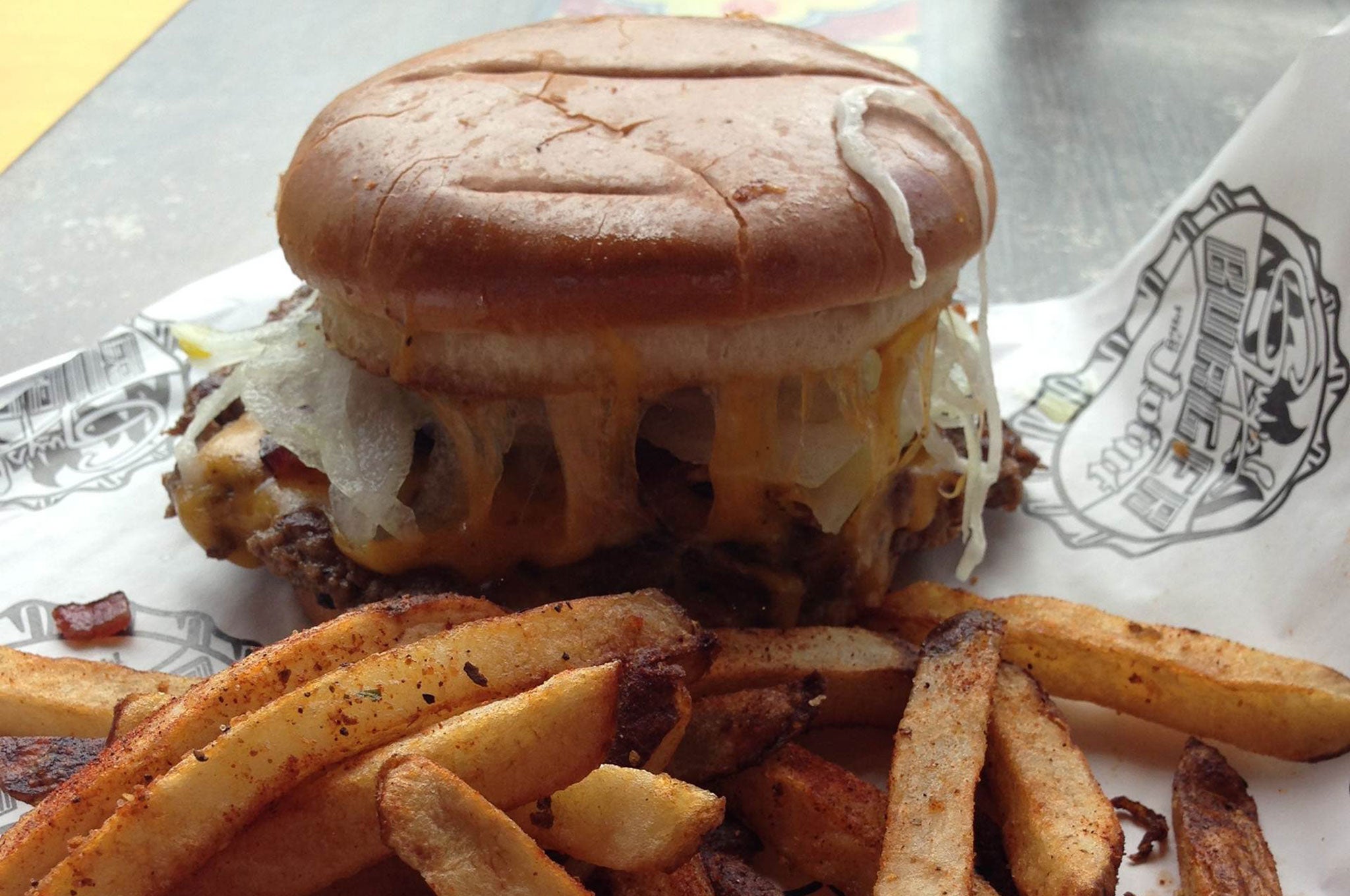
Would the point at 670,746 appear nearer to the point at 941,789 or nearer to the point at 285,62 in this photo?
the point at 941,789

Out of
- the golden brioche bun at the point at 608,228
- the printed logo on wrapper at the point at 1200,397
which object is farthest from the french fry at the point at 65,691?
the printed logo on wrapper at the point at 1200,397

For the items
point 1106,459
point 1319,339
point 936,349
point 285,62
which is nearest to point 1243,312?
point 1319,339

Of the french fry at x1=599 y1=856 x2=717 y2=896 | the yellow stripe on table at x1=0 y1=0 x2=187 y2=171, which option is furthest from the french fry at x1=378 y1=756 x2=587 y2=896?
the yellow stripe on table at x1=0 y1=0 x2=187 y2=171

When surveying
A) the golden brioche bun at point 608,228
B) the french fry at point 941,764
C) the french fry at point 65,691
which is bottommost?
the french fry at point 941,764

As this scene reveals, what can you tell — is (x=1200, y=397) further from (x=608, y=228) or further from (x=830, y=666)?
(x=608, y=228)

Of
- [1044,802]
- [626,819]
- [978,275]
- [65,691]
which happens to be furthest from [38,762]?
[978,275]

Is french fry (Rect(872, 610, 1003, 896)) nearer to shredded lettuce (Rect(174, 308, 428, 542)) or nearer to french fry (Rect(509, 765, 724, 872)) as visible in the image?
french fry (Rect(509, 765, 724, 872))

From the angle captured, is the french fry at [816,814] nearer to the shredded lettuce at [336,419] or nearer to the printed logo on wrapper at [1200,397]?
the shredded lettuce at [336,419]
